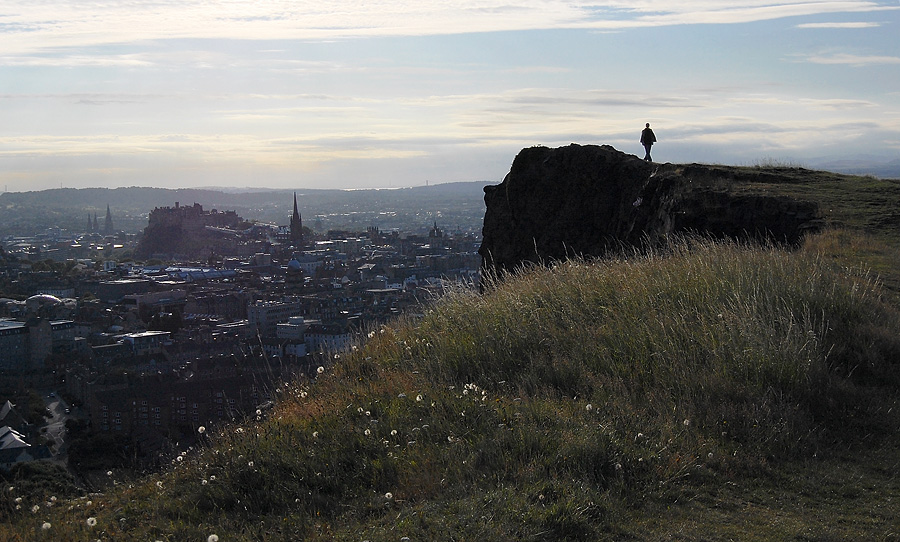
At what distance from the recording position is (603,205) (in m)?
16.3

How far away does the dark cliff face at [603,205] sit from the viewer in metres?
13.1

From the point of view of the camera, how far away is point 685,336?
616cm

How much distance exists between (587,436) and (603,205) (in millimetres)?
11961

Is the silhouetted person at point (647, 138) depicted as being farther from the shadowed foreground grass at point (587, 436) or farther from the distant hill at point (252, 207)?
the distant hill at point (252, 207)

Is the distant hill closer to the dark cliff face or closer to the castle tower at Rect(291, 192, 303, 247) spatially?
the castle tower at Rect(291, 192, 303, 247)

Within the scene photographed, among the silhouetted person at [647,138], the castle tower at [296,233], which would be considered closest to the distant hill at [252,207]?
the castle tower at [296,233]

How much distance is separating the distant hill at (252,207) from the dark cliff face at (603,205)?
110 ft

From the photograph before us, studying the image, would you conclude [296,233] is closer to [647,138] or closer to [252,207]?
[647,138]

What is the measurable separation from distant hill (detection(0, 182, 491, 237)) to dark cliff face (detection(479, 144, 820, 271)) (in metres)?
33.6

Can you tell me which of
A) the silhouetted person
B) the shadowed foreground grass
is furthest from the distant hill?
the shadowed foreground grass

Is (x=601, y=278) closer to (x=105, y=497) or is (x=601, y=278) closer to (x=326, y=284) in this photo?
(x=105, y=497)

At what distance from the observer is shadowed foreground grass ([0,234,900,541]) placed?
4.11 meters

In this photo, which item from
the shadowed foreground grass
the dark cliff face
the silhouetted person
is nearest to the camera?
the shadowed foreground grass

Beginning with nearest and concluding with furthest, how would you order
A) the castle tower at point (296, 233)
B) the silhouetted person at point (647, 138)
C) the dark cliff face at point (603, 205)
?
1. the dark cliff face at point (603, 205)
2. the silhouetted person at point (647, 138)
3. the castle tower at point (296, 233)
